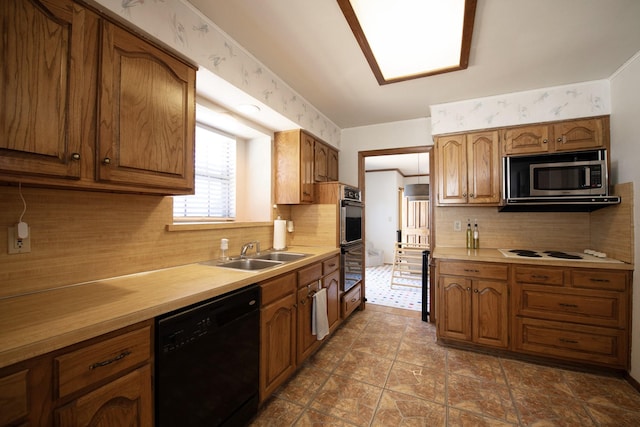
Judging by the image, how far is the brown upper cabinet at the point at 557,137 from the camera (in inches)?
90.3

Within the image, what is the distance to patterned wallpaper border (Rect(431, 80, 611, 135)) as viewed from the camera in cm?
231

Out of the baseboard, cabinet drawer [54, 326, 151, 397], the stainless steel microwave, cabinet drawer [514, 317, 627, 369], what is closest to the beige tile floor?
the baseboard

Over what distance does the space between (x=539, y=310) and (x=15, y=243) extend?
3.43m

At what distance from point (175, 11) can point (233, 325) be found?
1729mm

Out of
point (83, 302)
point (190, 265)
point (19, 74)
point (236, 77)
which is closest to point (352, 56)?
point (236, 77)

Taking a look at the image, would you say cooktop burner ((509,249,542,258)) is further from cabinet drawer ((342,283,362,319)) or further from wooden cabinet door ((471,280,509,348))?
cabinet drawer ((342,283,362,319))

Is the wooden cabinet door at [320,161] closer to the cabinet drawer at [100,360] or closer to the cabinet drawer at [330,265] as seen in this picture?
the cabinet drawer at [330,265]

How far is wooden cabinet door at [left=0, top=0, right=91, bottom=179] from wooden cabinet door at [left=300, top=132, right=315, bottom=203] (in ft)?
5.90

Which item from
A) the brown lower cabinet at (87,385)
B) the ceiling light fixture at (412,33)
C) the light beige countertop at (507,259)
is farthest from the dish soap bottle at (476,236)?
the brown lower cabinet at (87,385)

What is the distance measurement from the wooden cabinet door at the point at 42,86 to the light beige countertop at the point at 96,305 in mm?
513

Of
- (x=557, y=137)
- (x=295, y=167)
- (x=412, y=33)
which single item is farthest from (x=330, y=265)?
(x=557, y=137)

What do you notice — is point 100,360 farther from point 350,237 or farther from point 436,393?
point 350,237

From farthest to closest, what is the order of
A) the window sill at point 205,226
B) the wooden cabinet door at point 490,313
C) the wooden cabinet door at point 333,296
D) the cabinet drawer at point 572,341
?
the wooden cabinet door at point 333,296, the wooden cabinet door at point 490,313, the cabinet drawer at point 572,341, the window sill at point 205,226

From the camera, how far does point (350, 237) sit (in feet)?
9.96
